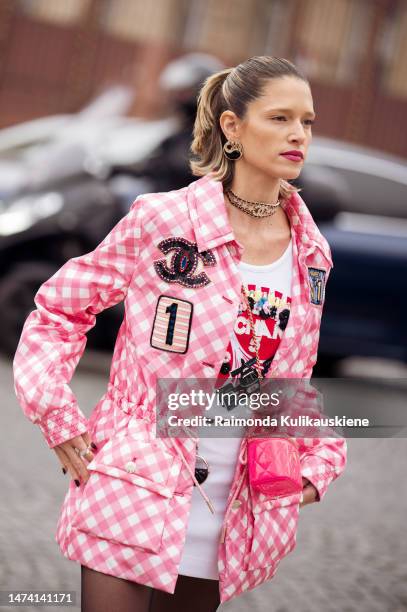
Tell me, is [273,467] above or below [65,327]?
below

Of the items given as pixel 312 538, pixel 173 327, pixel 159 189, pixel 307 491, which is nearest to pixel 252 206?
pixel 173 327

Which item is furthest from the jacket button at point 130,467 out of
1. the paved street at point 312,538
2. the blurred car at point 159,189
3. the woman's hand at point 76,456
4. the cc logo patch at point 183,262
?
the blurred car at point 159,189

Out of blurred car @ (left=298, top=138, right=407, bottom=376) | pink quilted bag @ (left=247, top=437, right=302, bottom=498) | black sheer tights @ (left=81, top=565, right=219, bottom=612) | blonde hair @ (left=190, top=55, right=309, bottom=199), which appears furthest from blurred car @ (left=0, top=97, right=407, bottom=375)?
black sheer tights @ (left=81, top=565, right=219, bottom=612)

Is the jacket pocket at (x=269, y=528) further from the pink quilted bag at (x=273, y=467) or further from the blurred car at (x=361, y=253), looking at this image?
the blurred car at (x=361, y=253)

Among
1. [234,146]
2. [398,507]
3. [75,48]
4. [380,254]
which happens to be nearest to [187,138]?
[380,254]

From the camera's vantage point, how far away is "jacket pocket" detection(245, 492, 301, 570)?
8.91 ft

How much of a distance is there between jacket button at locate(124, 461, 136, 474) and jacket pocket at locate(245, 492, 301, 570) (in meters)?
0.31

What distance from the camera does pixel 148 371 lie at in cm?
264

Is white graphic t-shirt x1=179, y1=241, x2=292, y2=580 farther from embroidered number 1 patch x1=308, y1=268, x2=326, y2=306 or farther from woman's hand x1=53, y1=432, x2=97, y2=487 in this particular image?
woman's hand x1=53, y1=432, x2=97, y2=487

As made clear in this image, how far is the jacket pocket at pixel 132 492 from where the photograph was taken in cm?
258

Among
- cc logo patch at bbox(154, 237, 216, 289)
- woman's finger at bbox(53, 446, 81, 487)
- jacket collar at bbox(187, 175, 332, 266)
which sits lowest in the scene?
woman's finger at bbox(53, 446, 81, 487)

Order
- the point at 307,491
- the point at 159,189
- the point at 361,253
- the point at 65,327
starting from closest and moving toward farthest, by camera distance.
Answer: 1. the point at 65,327
2. the point at 307,491
3. the point at 159,189
4. the point at 361,253

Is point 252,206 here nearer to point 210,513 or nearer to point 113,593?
point 210,513

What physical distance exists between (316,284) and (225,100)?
1.61ft
